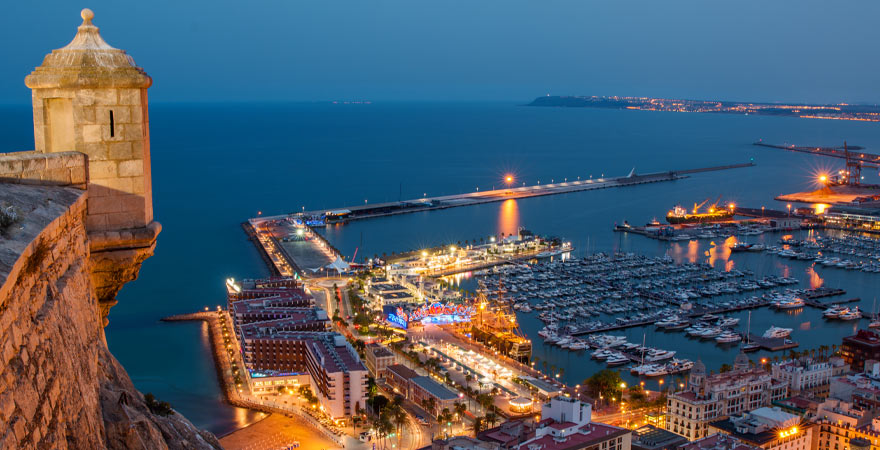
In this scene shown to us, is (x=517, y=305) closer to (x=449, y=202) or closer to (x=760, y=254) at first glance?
(x=760, y=254)

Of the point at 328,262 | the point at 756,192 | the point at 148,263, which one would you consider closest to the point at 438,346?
the point at 328,262

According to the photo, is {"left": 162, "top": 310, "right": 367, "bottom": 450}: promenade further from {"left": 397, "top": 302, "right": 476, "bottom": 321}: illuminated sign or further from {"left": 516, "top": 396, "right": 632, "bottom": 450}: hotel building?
{"left": 397, "top": 302, "right": 476, "bottom": 321}: illuminated sign

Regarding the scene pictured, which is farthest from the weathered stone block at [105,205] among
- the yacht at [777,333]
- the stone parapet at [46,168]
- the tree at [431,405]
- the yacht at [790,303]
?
the yacht at [790,303]

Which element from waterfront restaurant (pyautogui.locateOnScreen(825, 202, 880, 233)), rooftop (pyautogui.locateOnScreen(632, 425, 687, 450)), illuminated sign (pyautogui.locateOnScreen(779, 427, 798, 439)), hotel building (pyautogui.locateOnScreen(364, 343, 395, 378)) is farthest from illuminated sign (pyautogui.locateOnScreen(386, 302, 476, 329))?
waterfront restaurant (pyautogui.locateOnScreen(825, 202, 880, 233))

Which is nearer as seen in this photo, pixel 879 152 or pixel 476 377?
pixel 476 377

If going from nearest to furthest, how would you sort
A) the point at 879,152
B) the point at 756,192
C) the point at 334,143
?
1. the point at 756,192
2. the point at 879,152
3. the point at 334,143

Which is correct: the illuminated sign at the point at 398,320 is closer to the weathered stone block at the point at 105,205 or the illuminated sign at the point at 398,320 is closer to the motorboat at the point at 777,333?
the motorboat at the point at 777,333

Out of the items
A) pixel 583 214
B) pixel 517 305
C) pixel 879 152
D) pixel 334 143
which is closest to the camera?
pixel 517 305
